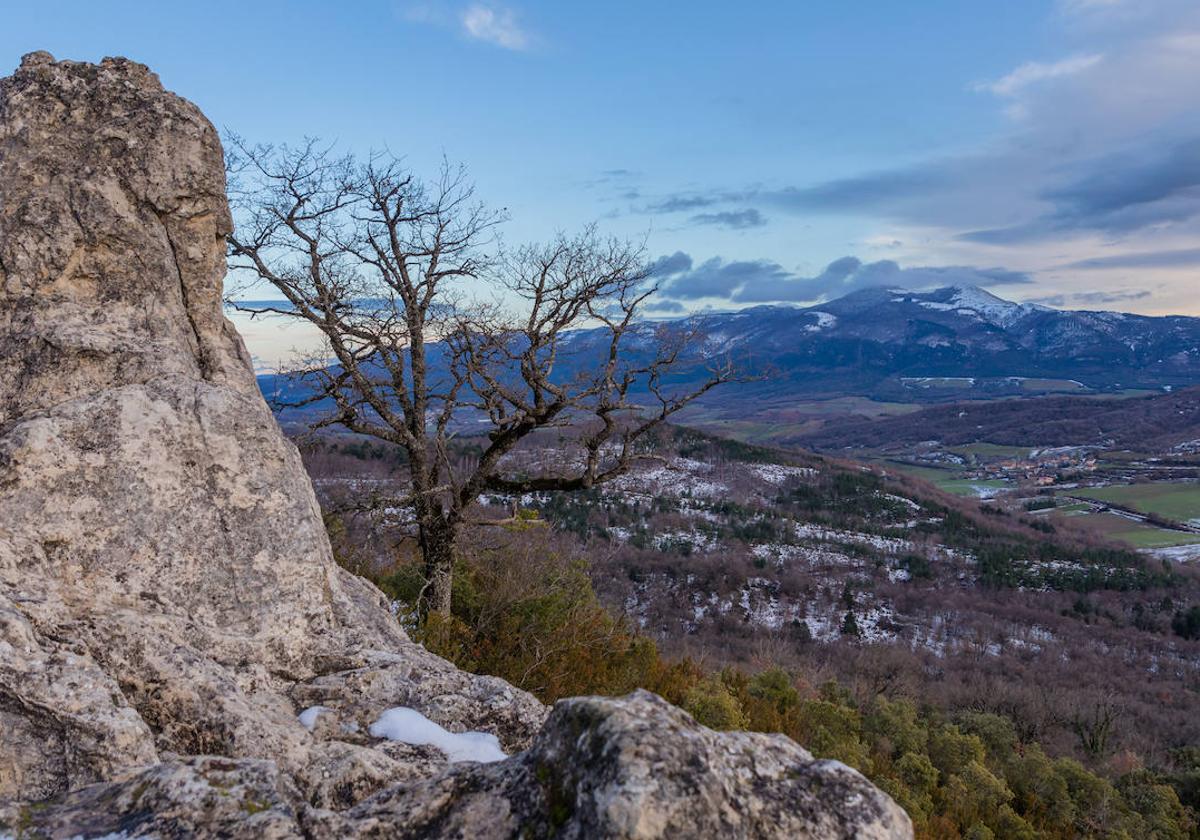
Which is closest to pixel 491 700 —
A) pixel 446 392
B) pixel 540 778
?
pixel 540 778

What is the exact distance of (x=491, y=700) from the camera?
263 inches

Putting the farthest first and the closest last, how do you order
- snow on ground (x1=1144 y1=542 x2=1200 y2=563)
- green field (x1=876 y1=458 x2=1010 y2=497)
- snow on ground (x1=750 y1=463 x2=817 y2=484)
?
green field (x1=876 y1=458 x2=1010 y2=497) < snow on ground (x1=750 y1=463 x2=817 y2=484) < snow on ground (x1=1144 y1=542 x2=1200 y2=563)

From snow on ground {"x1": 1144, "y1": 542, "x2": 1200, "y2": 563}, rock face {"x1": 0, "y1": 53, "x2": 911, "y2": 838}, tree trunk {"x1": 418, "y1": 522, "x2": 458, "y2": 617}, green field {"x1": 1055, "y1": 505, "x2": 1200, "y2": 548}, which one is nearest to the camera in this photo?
rock face {"x1": 0, "y1": 53, "x2": 911, "y2": 838}

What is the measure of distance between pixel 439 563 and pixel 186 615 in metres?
9.86

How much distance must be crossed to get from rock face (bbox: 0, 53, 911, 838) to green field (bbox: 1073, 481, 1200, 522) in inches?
6992

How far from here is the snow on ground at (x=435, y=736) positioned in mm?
5730

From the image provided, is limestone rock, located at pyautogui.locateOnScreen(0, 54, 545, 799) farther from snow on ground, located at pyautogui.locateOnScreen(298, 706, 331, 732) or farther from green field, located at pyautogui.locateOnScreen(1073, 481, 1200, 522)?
green field, located at pyautogui.locateOnScreen(1073, 481, 1200, 522)

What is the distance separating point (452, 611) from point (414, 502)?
3.05 metres

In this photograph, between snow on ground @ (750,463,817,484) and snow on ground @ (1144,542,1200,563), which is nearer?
snow on ground @ (1144,542,1200,563)

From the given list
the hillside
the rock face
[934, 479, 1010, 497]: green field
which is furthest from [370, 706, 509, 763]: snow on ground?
[934, 479, 1010, 497]: green field

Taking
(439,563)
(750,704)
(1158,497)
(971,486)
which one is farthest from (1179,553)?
(439,563)

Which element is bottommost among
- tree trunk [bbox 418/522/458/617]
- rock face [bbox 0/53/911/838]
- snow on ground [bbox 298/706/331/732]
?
tree trunk [bbox 418/522/458/617]

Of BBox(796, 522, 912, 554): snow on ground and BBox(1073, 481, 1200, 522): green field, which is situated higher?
BBox(796, 522, 912, 554): snow on ground

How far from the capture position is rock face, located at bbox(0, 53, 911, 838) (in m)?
3.59
